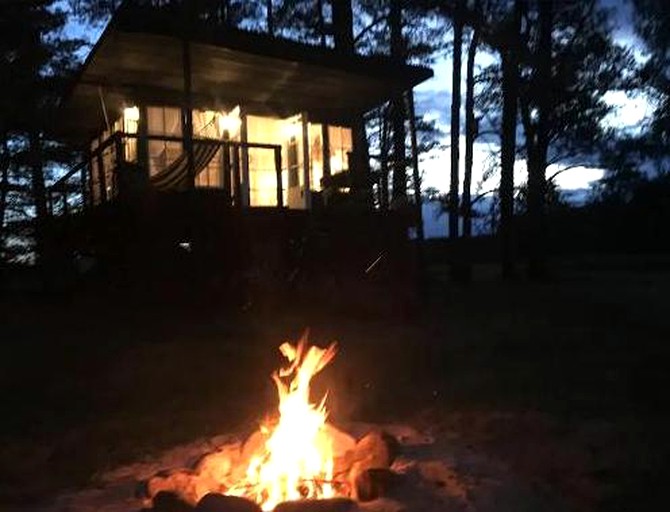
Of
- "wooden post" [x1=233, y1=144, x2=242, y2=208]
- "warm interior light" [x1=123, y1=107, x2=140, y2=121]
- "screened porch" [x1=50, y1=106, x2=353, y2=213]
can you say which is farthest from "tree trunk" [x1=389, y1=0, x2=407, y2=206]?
"warm interior light" [x1=123, y1=107, x2=140, y2=121]

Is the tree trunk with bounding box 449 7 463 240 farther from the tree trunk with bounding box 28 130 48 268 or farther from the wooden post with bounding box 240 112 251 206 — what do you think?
the tree trunk with bounding box 28 130 48 268

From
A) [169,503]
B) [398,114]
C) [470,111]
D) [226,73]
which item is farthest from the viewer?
[470,111]

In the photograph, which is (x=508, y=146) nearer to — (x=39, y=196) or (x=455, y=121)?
(x=455, y=121)

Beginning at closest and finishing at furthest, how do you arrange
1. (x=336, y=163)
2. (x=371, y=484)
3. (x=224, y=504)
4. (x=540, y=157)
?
(x=224, y=504) < (x=371, y=484) < (x=336, y=163) < (x=540, y=157)

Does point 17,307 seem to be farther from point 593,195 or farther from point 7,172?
point 593,195

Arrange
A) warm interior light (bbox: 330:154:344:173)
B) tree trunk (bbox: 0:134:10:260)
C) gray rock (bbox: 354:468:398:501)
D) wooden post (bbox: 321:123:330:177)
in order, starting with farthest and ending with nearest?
1. tree trunk (bbox: 0:134:10:260)
2. warm interior light (bbox: 330:154:344:173)
3. wooden post (bbox: 321:123:330:177)
4. gray rock (bbox: 354:468:398:501)

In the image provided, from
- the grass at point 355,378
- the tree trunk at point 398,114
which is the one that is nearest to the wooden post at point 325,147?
the tree trunk at point 398,114

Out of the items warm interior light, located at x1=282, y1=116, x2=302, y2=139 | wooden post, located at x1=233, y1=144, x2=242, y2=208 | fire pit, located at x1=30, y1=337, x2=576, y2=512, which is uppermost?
warm interior light, located at x1=282, y1=116, x2=302, y2=139

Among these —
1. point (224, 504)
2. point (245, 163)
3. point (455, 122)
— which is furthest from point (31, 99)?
point (224, 504)

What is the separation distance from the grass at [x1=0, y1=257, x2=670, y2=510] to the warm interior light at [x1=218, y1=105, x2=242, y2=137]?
182 inches

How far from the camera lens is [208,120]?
17453mm

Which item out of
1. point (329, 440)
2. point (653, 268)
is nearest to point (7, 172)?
point (329, 440)

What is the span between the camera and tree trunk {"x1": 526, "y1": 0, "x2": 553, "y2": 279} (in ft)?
76.9

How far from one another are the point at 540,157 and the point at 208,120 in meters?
13.4
